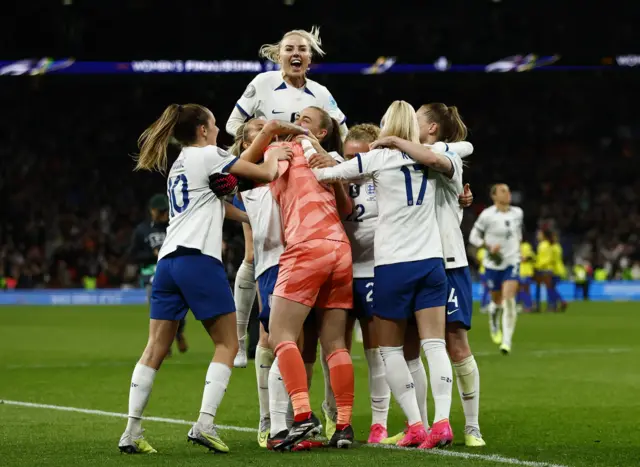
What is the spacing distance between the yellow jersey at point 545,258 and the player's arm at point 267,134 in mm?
21960

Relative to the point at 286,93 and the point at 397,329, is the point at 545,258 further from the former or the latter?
the point at 397,329

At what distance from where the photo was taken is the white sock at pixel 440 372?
6.87 meters

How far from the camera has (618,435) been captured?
7.73 meters

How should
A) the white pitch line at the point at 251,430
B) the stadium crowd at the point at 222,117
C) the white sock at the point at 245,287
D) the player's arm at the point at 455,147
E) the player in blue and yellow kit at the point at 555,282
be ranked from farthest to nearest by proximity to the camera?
the stadium crowd at the point at 222,117 → the player in blue and yellow kit at the point at 555,282 → the white sock at the point at 245,287 → the player's arm at the point at 455,147 → the white pitch line at the point at 251,430

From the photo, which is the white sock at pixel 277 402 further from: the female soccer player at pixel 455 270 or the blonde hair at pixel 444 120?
the blonde hair at pixel 444 120

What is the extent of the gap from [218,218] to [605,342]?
11.5 metres

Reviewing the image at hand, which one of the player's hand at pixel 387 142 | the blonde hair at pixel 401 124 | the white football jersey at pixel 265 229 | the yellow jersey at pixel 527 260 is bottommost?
the yellow jersey at pixel 527 260

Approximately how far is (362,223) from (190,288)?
1305 millimetres

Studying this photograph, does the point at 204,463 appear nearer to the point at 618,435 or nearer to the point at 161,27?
the point at 618,435

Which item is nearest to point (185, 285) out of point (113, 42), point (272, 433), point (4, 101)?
point (272, 433)

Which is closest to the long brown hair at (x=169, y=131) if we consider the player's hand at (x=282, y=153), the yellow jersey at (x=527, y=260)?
the player's hand at (x=282, y=153)

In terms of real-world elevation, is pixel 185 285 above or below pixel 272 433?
above

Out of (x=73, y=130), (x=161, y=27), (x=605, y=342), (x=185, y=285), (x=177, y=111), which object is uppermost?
(x=161, y=27)

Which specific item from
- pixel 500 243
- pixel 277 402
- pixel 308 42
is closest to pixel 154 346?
pixel 277 402
